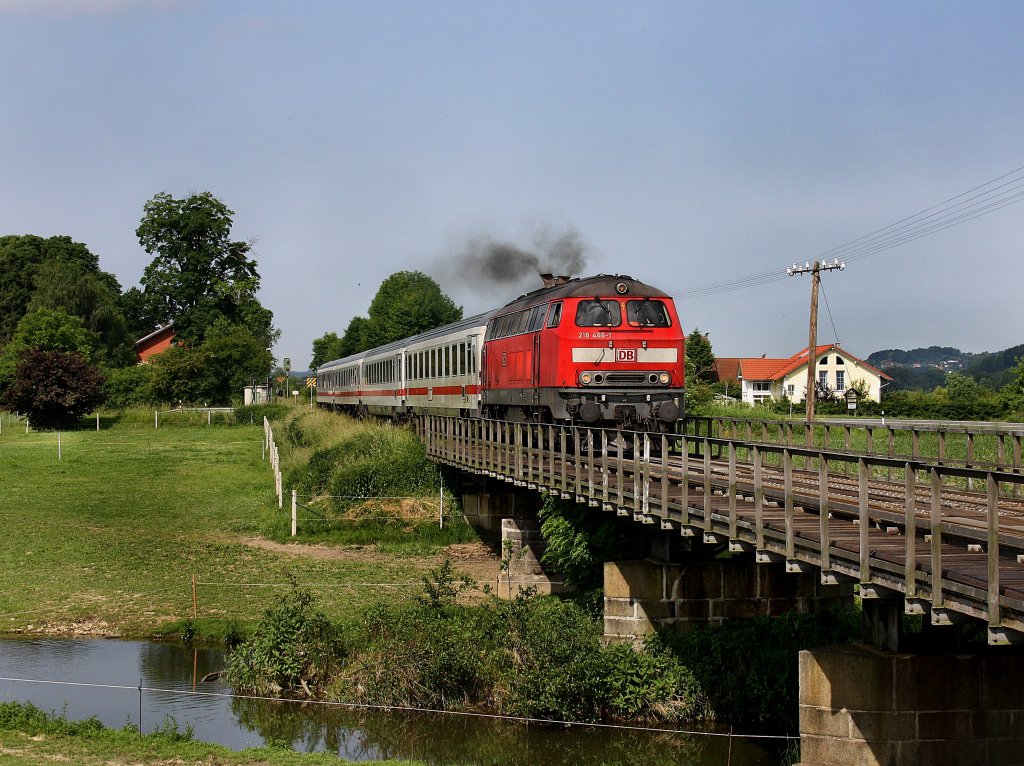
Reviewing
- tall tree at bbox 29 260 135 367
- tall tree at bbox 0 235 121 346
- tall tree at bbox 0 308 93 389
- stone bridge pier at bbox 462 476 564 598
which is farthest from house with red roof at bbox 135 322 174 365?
stone bridge pier at bbox 462 476 564 598

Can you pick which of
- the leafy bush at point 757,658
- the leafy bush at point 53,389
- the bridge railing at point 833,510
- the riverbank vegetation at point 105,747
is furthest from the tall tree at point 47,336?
the leafy bush at point 757,658

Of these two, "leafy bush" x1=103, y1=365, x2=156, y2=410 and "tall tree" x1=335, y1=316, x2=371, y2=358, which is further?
"tall tree" x1=335, y1=316, x2=371, y2=358

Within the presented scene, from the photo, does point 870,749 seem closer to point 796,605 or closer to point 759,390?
point 796,605

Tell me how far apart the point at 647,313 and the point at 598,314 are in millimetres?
1142

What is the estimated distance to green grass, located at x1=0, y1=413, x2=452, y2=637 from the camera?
21578 mm

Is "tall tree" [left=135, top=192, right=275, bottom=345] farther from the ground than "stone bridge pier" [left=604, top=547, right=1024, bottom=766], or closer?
farther from the ground

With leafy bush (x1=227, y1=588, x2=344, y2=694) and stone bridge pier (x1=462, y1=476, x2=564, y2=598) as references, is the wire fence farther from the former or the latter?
stone bridge pier (x1=462, y1=476, x2=564, y2=598)

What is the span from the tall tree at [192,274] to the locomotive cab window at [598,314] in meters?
62.0

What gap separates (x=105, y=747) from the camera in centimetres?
1329

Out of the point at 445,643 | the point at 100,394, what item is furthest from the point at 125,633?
the point at 100,394

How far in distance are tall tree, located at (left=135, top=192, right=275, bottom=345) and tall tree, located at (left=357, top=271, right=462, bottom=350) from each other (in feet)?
78.6

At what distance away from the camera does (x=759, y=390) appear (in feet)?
350

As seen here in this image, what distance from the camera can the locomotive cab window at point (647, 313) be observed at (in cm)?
2205

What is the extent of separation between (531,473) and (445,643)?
387cm
